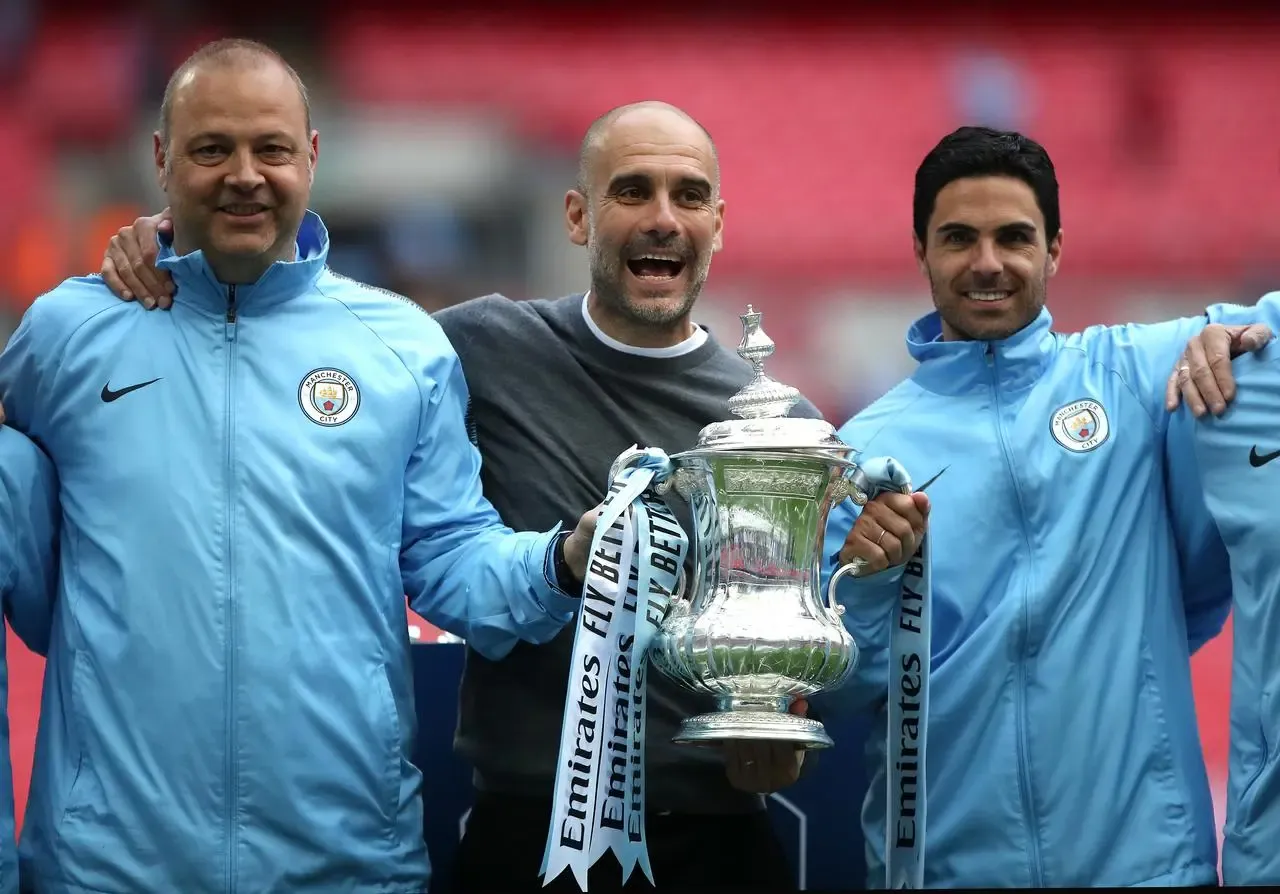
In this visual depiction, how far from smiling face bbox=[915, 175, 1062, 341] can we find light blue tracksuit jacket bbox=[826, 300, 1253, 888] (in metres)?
0.04

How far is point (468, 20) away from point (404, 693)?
6317mm

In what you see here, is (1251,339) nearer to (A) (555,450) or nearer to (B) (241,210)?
(A) (555,450)

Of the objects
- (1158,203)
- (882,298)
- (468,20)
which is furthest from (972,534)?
(468,20)

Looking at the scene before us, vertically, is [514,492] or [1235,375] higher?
[1235,375]

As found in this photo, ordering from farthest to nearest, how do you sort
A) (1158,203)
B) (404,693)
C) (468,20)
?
(468,20)
(1158,203)
(404,693)

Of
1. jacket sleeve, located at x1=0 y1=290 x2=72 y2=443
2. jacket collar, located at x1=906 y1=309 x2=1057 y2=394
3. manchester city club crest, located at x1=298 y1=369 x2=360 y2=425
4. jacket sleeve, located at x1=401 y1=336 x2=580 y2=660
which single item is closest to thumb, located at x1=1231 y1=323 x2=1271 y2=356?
jacket collar, located at x1=906 y1=309 x2=1057 y2=394

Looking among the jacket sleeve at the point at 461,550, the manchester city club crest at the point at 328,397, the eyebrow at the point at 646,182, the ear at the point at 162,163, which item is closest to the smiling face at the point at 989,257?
the eyebrow at the point at 646,182

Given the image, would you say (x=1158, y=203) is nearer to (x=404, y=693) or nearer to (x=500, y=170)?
Answer: (x=500, y=170)

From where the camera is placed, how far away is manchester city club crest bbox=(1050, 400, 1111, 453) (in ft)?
7.52

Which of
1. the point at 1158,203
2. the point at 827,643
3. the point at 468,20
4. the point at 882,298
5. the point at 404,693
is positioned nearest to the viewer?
the point at 827,643

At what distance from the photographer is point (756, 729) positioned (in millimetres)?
1898

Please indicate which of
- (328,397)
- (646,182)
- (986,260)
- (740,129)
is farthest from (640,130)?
(740,129)

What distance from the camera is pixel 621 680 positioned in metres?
2.01

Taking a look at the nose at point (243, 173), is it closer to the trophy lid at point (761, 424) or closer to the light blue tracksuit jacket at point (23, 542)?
the light blue tracksuit jacket at point (23, 542)
